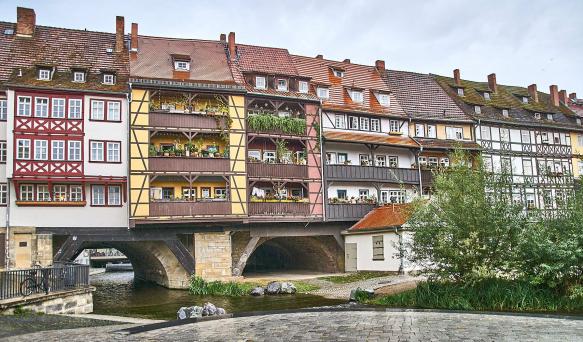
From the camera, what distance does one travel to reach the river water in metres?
22.1

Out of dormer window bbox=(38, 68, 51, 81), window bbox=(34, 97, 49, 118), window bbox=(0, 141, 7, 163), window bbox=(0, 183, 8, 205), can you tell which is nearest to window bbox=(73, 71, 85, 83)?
dormer window bbox=(38, 68, 51, 81)

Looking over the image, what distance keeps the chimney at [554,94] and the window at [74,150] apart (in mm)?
39024

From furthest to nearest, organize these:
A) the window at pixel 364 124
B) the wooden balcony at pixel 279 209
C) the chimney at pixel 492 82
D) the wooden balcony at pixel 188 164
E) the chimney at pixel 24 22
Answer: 1. the chimney at pixel 492 82
2. the window at pixel 364 124
3. the chimney at pixel 24 22
4. the wooden balcony at pixel 279 209
5. the wooden balcony at pixel 188 164

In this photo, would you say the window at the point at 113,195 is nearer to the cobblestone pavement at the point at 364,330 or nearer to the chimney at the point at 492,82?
the cobblestone pavement at the point at 364,330

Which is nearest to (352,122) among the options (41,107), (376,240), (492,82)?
(376,240)

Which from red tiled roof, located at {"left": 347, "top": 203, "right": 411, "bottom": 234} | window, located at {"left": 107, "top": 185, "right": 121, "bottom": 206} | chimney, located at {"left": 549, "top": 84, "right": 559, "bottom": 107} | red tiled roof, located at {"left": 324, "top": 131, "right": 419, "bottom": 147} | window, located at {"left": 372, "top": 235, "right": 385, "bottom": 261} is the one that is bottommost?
window, located at {"left": 372, "top": 235, "right": 385, "bottom": 261}

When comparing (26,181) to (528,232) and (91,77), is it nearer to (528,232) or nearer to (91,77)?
(91,77)

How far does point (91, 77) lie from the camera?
102ft

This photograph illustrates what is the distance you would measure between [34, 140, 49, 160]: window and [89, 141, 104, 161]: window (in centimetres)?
211

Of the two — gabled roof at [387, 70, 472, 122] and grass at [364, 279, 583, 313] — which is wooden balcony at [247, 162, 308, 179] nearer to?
gabled roof at [387, 70, 472, 122]

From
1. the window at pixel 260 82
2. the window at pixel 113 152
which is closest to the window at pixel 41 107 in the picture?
the window at pixel 113 152

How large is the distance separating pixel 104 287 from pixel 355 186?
1685 centimetres

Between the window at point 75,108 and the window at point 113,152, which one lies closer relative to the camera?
the window at point 75,108

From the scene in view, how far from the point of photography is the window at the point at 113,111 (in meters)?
30.3
